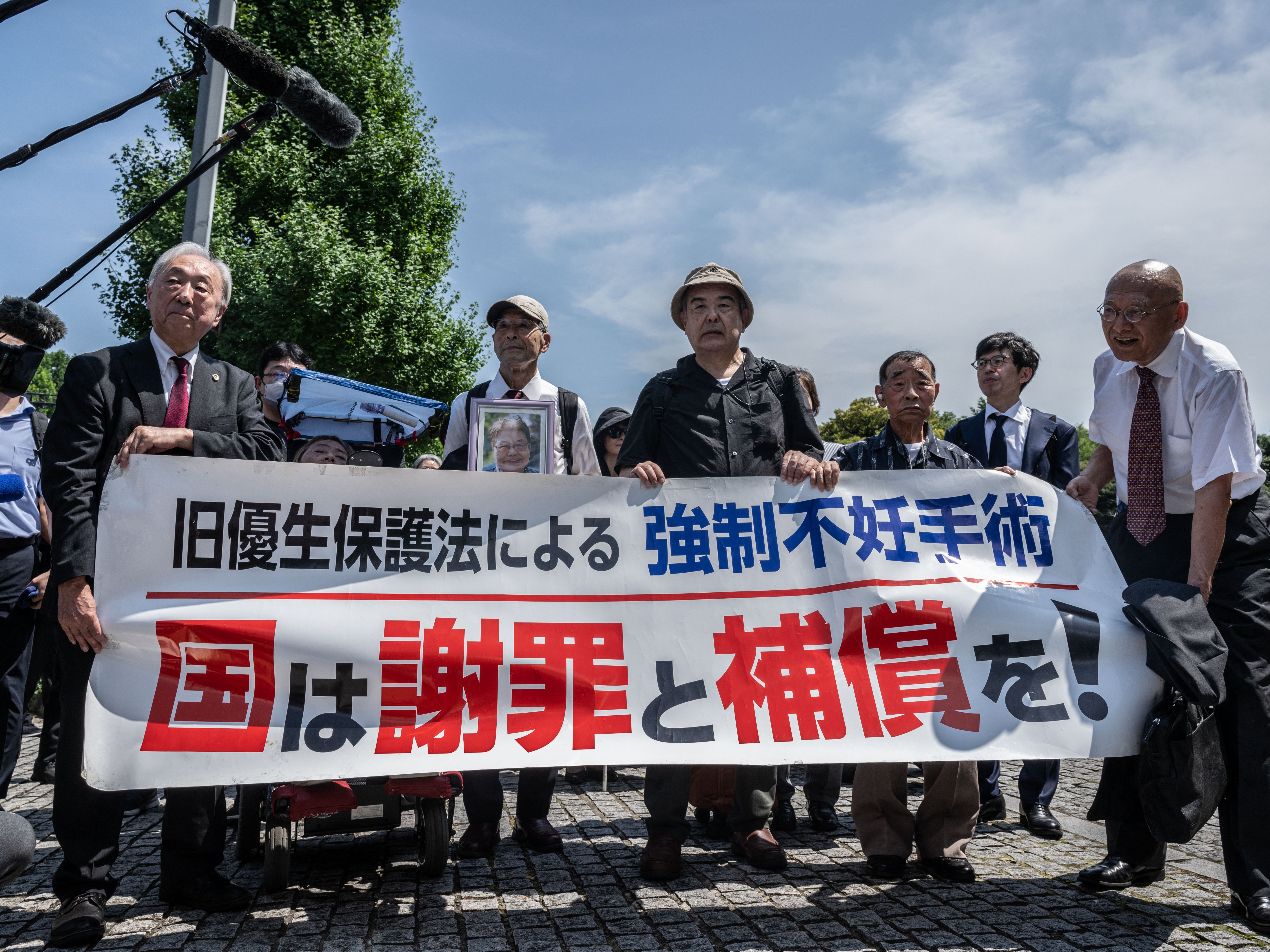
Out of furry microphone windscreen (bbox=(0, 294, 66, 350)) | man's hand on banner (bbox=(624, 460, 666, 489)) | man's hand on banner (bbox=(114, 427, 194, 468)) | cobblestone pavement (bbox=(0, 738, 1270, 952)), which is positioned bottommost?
cobblestone pavement (bbox=(0, 738, 1270, 952))

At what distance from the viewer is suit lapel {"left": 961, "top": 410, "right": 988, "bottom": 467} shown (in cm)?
545

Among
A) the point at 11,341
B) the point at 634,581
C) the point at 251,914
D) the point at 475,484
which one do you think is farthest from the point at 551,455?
the point at 11,341

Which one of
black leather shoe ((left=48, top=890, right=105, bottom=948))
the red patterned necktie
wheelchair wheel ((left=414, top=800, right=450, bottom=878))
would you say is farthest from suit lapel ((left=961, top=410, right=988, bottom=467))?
black leather shoe ((left=48, top=890, right=105, bottom=948))

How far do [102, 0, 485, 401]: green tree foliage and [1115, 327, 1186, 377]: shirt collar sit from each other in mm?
17624

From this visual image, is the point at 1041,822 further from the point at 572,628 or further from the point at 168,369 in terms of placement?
the point at 168,369

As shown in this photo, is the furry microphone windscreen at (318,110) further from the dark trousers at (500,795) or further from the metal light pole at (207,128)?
the dark trousers at (500,795)

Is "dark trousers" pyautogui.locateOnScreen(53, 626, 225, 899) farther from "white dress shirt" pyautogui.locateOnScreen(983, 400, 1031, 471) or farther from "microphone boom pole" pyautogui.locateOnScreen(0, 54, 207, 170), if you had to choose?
"white dress shirt" pyautogui.locateOnScreen(983, 400, 1031, 471)

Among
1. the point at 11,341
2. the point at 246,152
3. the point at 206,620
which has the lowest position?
the point at 206,620

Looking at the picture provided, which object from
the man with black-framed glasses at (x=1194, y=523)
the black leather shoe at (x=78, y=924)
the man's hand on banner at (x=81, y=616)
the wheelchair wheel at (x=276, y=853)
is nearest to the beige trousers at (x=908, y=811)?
the man with black-framed glasses at (x=1194, y=523)

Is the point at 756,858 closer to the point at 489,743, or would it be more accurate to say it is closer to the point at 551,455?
the point at 489,743

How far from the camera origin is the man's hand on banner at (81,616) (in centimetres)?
324

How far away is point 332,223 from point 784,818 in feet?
60.2

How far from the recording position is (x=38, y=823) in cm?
472

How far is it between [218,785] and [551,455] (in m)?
2.06
